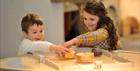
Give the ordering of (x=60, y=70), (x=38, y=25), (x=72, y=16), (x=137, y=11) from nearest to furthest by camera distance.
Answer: (x=60, y=70)
(x=38, y=25)
(x=72, y=16)
(x=137, y=11)

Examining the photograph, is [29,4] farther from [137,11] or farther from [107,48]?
[137,11]

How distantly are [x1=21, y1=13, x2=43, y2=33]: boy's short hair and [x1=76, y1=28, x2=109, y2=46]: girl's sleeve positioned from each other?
88 mm

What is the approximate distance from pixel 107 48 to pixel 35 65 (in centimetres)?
17

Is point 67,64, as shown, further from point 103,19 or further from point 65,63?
point 103,19

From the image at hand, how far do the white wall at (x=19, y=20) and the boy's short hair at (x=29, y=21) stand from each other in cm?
2

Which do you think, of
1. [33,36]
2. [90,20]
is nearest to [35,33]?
[33,36]

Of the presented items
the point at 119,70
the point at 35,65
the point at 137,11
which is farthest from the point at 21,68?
the point at 137,11

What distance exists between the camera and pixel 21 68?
0.56 metres

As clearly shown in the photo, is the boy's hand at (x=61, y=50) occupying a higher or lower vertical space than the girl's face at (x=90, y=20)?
lower

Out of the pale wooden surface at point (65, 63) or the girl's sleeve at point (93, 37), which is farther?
the girl's sleeve at point (93, 37)

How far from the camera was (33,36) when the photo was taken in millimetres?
663

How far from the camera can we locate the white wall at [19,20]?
2.37ft

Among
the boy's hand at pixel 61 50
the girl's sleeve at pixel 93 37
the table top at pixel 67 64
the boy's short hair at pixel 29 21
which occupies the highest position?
the boy's short hair at pixel 29 21

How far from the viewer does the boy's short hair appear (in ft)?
2.15
